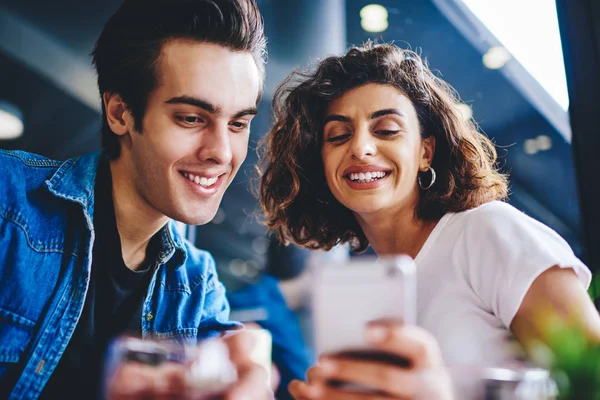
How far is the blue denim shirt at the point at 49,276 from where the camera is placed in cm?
111

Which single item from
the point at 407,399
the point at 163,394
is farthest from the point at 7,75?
the point at 407,399

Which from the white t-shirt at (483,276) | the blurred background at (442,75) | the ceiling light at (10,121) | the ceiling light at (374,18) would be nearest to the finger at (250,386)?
the white t-shirt at (483,276)

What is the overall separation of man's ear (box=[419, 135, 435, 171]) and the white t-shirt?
0.28m

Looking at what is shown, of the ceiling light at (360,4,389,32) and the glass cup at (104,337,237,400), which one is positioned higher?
the ceiling light at (360,4,389,32)

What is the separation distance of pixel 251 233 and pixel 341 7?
1814 mm

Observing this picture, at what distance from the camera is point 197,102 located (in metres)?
1.25

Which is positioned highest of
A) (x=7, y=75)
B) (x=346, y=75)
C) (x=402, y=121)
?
(x=7, y=75)

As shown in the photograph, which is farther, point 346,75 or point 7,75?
point 7,75

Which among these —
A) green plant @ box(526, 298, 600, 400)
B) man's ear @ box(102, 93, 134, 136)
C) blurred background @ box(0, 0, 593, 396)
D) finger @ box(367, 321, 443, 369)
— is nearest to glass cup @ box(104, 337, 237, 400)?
finger @ box(367, 321, 443, 369)

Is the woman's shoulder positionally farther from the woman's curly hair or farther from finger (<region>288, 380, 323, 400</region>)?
finger (<region>288, 380, 323, 400</region>)

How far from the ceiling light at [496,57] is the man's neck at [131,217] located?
1.46 m

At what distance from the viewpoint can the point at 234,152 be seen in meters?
1.36

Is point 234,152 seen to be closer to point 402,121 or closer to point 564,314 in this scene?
point 402,121

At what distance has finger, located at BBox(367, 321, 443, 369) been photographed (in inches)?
20.4
